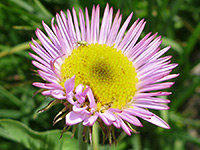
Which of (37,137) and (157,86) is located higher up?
(157,86)

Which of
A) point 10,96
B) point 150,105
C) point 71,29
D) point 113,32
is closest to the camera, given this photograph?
point 150,105

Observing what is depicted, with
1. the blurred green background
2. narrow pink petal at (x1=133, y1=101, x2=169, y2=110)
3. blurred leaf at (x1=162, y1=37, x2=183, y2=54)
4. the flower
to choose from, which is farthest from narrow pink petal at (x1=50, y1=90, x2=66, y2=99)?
blurred leaf at (x1=162, y1=37, x2=183, y2=54)

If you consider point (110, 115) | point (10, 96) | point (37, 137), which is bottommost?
point (37, 137)

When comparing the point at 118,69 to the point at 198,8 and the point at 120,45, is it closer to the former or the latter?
the point at 120,45

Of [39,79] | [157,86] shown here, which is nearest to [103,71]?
[157,86]

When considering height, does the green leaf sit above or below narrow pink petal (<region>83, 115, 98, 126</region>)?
below

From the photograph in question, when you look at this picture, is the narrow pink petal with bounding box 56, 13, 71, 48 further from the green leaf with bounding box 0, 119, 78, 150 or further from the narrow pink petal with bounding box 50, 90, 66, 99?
the green leaf with bounding box 0, 119, 78, 150

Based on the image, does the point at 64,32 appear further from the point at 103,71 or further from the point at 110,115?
the point at 110,115

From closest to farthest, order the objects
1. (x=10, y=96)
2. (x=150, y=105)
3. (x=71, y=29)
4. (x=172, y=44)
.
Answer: (x=150, y=105) → (x=71, y=29) → (x=10, y=96) → (x=172, y=44)

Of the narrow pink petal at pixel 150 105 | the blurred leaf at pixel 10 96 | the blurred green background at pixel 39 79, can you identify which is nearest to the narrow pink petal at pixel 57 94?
the narrow pink petal at pixel 150 105
